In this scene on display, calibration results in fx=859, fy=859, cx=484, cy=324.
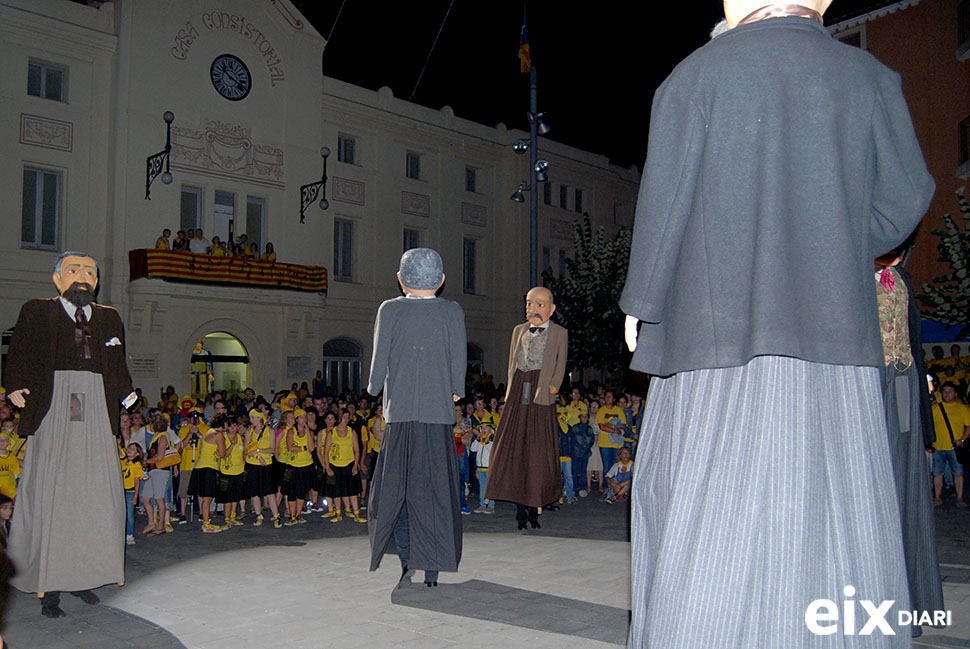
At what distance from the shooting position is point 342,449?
10.2 meters

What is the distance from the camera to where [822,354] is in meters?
2.36

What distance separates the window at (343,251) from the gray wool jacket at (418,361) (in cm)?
2034

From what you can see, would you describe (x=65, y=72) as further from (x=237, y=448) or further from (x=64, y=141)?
(x=237, y=448)

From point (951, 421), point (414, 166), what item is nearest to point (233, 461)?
point (951, 421)

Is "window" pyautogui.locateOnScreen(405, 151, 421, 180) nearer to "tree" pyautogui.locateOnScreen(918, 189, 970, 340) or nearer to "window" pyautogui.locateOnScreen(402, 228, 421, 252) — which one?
"window" pyautogui.locateOnScreen(402, 228, 421, 252)

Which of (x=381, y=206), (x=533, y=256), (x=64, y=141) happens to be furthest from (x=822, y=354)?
(x=381, y=206)

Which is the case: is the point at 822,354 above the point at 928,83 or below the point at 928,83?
below

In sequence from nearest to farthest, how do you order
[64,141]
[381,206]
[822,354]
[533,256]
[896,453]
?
[822,354], [896,453], [533,256], [64,141], [381,206]

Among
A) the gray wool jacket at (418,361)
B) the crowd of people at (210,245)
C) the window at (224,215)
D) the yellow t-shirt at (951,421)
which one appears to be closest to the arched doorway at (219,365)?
the crowd of people at (210,245)

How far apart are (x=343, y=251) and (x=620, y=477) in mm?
16769

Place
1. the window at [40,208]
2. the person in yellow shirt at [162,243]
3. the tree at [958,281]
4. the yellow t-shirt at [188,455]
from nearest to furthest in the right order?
the yellow t-shirt at [188,455] < the tree at [958,281] < the window at [40,208] < the person in yellow shirt at [162,243]

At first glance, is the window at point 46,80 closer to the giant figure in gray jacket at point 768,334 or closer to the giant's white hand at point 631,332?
the giant's white hand at point 631,332

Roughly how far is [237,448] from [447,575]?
4.40 metres

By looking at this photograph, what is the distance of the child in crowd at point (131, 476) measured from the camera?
27.5 feet
